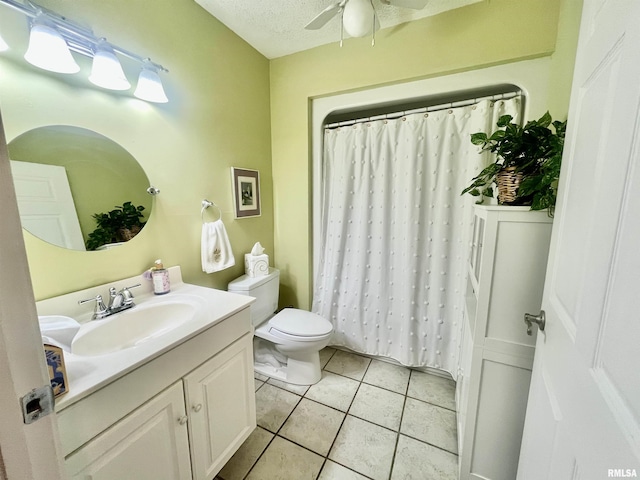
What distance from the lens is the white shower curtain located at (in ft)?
5.36

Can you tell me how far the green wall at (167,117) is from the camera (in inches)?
36.6

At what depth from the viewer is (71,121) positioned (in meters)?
1.01

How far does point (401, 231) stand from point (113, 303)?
1715 millimetres

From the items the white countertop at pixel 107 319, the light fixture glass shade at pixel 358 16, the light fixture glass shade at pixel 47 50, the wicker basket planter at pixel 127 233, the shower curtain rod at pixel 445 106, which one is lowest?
the white countertop at pixel 107 319

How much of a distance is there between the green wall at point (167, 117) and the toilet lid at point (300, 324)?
47 centimetres

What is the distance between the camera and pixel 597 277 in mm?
475

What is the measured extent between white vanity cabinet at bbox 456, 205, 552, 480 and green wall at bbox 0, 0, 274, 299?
4.98 ft

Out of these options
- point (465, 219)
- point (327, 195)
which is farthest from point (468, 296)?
point (327, 195)

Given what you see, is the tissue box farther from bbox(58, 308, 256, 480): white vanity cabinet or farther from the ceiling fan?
the ceiling fan

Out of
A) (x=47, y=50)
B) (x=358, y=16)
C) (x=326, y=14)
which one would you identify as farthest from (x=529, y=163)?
(x=47, y=50)

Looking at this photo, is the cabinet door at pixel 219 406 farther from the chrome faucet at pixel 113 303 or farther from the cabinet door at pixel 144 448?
the chrome faucet at pixel 113 303

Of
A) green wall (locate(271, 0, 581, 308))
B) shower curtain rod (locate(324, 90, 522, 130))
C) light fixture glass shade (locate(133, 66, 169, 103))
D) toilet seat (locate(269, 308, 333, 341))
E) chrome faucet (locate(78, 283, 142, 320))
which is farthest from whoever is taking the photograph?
toilet seat (locate(269, 308, 333, 341))

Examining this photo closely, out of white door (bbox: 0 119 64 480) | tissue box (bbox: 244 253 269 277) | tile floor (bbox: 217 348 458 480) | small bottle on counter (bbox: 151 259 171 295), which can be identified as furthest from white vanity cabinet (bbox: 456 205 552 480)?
small bottle on counter (bbox: 151 259 171 295)

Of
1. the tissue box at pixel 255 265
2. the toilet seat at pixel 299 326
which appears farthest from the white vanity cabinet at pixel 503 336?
the tissue box at pixel 255 265
